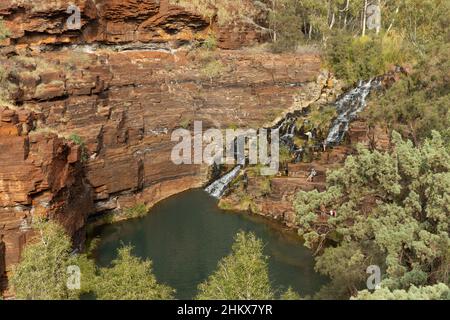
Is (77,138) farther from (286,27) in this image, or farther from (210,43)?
(286,27)

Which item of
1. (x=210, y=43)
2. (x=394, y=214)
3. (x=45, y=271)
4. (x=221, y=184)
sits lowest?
(x=45, y=271)

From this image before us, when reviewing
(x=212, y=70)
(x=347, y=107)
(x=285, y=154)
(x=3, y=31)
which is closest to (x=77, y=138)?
(x=3, y=31)

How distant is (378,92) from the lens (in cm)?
3816

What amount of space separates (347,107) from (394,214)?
76.8 ft

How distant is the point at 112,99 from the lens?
3588cm

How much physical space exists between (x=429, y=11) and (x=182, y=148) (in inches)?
892

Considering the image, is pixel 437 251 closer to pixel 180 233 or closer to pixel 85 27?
pixel 180 233

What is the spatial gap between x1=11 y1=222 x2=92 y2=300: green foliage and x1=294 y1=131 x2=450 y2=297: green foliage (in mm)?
9827

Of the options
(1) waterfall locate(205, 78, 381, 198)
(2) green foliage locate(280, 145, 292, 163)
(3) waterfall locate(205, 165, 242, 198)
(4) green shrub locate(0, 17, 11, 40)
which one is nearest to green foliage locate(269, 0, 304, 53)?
(1) waterfall locate(205, 78, 381, 198)

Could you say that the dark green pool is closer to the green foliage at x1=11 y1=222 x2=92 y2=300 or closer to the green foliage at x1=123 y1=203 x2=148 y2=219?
the green foliage at x1=123 y1=203 x2=148 y2=219

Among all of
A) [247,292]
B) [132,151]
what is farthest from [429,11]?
[247,292]

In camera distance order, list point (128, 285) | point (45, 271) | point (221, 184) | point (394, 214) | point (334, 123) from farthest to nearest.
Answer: point (221, 184), point (334, 123), point (45, 271), point (128, 285), point (394, 214)

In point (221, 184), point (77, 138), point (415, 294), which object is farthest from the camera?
point (221, 184)

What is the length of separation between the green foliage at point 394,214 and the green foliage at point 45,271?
32.2 feet
